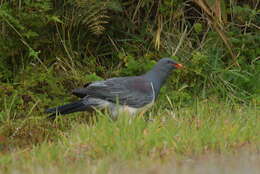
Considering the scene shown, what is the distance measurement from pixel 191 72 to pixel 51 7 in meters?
2.05

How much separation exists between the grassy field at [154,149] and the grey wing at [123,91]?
951 mm

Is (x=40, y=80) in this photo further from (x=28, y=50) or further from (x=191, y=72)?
(x=191, y=72)

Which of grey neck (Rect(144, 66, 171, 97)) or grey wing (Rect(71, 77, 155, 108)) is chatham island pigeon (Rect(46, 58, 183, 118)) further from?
grey neck (Rect(144, 66, 171, 97))

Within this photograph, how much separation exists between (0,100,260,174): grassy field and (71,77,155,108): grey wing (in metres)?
A: 0.95

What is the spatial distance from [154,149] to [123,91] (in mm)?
2299

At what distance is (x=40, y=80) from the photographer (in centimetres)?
768

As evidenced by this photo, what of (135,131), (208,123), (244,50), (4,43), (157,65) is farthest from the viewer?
(244,50)

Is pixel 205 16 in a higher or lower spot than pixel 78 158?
higher

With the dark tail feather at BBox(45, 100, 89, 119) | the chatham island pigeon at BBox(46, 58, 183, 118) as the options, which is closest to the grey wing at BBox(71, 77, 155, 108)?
the chatham island pigeon at BBox(46, 58, 183, 118)

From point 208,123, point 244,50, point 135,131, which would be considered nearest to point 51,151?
point 135,131

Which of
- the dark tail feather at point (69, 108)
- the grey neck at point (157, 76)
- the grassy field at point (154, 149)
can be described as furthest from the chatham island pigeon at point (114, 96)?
the grassy field at point (154, 149)

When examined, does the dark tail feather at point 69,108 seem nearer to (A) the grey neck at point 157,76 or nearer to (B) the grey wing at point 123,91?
(B) the grey wing at point 123,91

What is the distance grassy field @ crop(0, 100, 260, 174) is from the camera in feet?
14.3

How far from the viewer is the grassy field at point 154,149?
437cm
